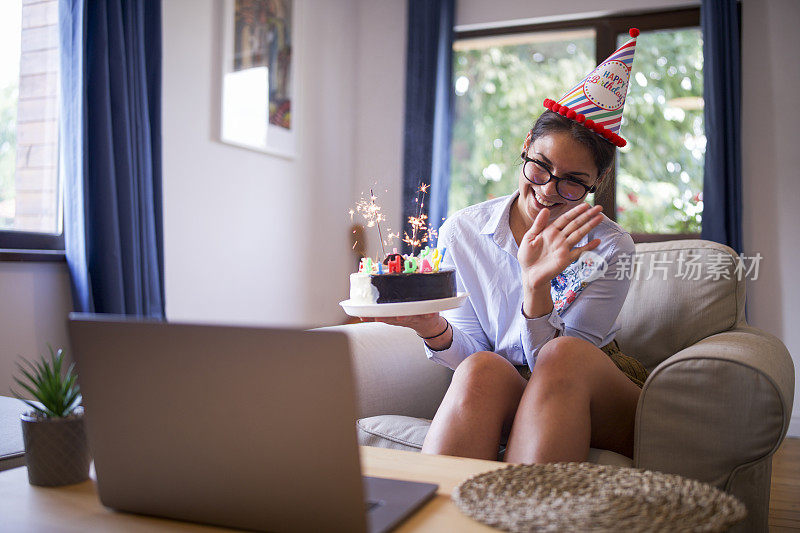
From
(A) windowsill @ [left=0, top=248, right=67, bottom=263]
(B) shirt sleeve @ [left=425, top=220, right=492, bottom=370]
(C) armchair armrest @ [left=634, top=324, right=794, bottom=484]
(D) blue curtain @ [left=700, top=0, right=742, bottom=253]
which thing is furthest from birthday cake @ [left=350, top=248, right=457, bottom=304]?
(D) blue curtain @ [left=700, top=0, right=742, bottom=253]

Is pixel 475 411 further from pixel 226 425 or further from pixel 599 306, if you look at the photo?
pixel 226 425

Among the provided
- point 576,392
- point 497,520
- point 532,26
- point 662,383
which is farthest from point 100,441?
point 532,26

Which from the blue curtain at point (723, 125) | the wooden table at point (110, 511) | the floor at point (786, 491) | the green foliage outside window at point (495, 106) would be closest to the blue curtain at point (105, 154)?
the wooden table at point (110, 511)

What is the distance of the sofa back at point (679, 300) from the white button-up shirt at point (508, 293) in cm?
12

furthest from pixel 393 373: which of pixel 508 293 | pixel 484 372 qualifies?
pixel 484 372

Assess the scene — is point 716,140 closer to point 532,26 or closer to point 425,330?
point 532,26

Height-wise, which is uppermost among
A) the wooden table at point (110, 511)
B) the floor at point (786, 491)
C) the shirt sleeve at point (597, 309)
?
the shirt sleeve at point (597, 309)

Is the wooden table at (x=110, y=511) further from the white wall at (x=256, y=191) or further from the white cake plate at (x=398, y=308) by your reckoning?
the white wall at (x=256, y=191)

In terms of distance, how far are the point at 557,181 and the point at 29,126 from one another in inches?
72.9

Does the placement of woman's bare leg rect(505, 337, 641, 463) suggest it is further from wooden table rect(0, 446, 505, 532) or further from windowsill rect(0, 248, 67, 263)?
windowsill rect(0, 248, 67, 263)

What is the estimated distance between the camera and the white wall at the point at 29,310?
7.45 ft

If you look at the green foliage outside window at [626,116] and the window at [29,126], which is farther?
the green foliage outside window at [626,116]

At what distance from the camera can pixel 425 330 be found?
151 cm

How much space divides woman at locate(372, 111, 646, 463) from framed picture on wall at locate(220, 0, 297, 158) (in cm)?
179
